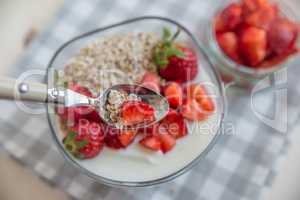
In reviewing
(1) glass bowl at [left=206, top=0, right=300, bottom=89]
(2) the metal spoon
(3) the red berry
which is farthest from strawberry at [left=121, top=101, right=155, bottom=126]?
(1) glass bowl at [left=206, top=0, right=300, bottom=89]

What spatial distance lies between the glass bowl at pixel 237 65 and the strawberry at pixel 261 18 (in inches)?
1.7

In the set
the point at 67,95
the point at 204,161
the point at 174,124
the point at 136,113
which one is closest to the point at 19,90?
the point at 67,95

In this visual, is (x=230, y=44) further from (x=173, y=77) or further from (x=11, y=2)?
(x=11, y=2)

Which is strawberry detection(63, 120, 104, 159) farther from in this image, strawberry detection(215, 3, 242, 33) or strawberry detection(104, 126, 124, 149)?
strawberry detection(215, 3, 242, 33)

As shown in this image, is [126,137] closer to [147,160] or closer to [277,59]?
[147,160]

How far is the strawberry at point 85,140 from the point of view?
868 millimetres

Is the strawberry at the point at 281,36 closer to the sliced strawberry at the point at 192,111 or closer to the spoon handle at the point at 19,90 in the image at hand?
the sliced strawberry at the point at 192,111

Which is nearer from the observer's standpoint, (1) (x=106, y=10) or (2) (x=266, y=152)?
(2) (x=266, y=152)

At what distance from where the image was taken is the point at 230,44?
0.98 metres

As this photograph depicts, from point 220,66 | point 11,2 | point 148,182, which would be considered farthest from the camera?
point 11,2

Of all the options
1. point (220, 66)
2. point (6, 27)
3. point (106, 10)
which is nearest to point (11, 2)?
point (6, 27)

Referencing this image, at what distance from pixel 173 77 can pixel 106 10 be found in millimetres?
259

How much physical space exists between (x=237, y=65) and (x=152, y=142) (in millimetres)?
250

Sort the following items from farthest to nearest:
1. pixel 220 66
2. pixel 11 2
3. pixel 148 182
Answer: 1. pixel 11 2
2. pixel 220 66
3. pixel 148 182
